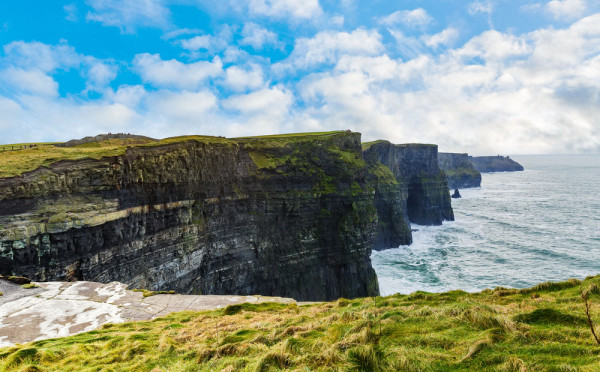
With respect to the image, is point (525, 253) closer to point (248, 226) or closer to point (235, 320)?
point (248, 226)

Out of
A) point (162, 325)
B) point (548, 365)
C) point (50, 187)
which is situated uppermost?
point (50, 187)

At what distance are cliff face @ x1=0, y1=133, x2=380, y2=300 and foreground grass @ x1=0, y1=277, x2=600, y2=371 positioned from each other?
12.4 metres

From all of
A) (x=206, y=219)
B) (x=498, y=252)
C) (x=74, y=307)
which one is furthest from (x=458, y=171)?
(x=74, y=307)

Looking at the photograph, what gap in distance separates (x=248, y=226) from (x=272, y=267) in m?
5.61

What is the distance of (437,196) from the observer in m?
76.5

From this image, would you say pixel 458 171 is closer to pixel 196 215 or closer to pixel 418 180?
pixel 418 180

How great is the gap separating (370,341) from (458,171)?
508 ft

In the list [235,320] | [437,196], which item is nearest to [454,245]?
[437,196]

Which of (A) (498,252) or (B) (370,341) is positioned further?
(A) (498,252)

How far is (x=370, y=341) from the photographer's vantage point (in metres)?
6.29

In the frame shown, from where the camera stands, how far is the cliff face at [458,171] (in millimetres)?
135375

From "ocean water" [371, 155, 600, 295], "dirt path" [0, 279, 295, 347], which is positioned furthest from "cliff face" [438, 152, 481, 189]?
"dirt path" [0, 279, 295, 347]

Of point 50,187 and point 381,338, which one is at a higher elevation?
point 50,187

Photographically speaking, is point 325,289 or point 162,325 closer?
point 162,325
